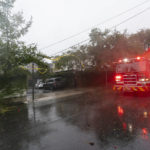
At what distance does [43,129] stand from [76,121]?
1.30 m

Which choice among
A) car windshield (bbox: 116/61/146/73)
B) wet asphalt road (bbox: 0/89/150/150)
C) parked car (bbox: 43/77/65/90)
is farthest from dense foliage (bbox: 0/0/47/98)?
parked car (bbox: 43/77/65/90)

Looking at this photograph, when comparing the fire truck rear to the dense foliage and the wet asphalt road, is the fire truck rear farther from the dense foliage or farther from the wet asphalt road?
the dense foliage

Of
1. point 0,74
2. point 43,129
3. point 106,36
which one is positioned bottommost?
point 43,129

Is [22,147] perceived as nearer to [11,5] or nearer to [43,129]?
[43,129]

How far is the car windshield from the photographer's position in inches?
343

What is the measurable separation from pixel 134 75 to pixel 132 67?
612 mm

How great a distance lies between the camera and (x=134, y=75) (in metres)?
8.84

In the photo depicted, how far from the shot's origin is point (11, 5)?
6.83 meters

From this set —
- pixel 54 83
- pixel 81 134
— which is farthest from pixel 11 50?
pixel 54 83

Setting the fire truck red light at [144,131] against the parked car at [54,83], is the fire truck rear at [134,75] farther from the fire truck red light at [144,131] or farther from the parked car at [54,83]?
the parked car at [54,83]

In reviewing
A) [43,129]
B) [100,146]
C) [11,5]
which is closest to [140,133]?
[100,146]

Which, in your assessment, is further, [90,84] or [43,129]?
[90,84]

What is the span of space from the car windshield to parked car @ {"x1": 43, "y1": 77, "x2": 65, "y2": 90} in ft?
31.7

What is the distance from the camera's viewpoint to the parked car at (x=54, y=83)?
17.2 meters
